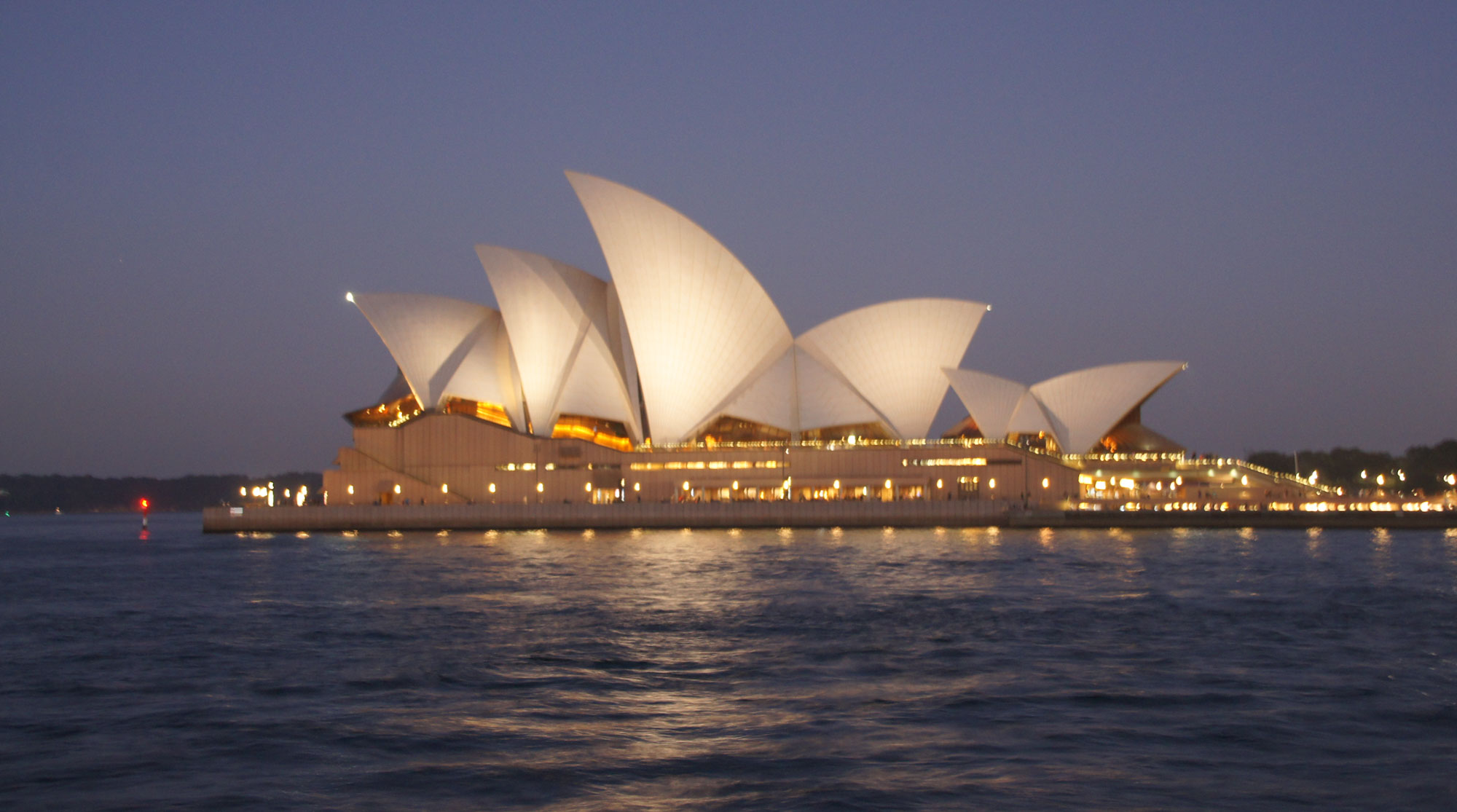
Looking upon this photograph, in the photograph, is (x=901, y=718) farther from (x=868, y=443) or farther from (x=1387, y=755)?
(x=868, y=443)

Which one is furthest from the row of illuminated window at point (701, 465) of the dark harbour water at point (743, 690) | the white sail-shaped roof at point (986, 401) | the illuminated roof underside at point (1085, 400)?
the dark harbour water at point (743, 690)

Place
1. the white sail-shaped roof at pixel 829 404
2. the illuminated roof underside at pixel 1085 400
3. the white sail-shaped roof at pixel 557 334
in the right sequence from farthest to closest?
the illuminated roof underside at pixel 1085 400, the white sail-shaped roof at pixel 829 404, the white sail-shaped roof at pixel 557 334

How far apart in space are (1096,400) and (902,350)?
10294 millimetres

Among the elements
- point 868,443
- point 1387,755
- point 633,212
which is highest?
point 633,212

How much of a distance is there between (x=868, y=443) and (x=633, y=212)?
15.3 m

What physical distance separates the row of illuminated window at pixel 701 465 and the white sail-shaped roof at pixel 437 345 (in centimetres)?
772

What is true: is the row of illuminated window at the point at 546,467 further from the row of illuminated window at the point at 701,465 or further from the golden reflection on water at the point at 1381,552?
the golden reflection on water at the point at 1381,552

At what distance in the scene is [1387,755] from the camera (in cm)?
1098

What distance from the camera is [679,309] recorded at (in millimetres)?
51500

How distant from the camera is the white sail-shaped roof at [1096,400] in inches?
2292

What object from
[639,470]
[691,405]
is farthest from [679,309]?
[639,470]

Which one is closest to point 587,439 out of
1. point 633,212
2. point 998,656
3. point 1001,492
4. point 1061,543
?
point 633,212

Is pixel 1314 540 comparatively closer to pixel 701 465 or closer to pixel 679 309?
pixel 701 465

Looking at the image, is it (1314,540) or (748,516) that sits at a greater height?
(748,516)
